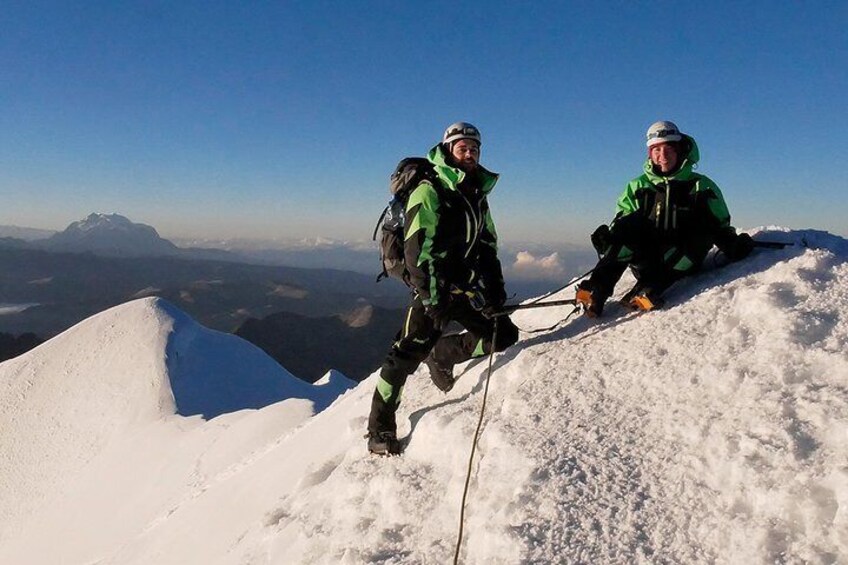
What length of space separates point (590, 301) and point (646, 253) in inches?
34.2

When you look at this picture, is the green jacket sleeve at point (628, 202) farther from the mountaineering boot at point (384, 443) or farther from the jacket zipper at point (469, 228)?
the mountaineering boot at point (384, 443)

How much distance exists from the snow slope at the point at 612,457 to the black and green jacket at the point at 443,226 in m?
1.26

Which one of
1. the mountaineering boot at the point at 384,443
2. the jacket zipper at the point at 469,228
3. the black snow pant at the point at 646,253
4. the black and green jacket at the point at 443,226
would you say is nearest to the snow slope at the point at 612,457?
the mountaineering boot at the point at 384,443

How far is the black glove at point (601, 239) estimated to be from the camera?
6.71 metres

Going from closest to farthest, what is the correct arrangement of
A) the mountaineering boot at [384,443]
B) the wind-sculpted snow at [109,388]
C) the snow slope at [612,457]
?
the snow slope at [612,457] → the mountaineering boot at [384,443] → the wind-sculpted snow at [109,388]

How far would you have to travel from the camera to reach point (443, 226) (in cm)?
605

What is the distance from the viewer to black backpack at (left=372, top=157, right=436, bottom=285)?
638cm

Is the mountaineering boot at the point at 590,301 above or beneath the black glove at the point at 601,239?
beneath

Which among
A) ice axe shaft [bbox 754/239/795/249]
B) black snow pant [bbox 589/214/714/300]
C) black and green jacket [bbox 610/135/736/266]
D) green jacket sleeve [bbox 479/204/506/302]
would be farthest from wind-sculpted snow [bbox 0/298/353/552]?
ice axe shaft [bbox 754/239/795/249]

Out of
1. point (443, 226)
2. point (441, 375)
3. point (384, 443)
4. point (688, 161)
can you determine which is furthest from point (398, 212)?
point (688, 161)

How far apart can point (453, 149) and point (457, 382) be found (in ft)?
9.25

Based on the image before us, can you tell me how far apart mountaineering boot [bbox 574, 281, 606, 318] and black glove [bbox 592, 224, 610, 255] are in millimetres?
435

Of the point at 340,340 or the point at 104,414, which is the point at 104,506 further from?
the point at 340,340

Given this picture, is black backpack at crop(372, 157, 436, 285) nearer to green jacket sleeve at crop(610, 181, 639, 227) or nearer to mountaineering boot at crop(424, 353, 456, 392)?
mountaineering boot at crop(424, 353, 456, 392)
